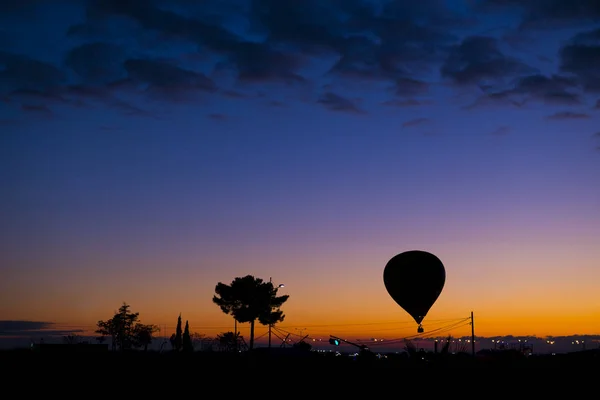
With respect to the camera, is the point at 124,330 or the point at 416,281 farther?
the point at 124,330

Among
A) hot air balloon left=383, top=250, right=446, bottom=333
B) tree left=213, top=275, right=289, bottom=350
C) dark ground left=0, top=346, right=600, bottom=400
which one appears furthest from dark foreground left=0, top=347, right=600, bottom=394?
tree left=213, top=275, right=289, bottom=350

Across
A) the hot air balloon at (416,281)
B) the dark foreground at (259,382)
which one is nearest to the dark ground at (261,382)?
the dark foreground at (259,382)

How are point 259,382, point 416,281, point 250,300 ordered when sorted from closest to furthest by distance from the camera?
1. point 259,382
2. point 416,281
3. point 250,300

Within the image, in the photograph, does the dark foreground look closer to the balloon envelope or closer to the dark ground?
the dark ground

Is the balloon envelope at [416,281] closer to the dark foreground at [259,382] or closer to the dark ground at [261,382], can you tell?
the dark foreground at [259,382]

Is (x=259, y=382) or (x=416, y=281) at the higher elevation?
(x=416, y=281)

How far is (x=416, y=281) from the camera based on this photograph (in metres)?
51.6

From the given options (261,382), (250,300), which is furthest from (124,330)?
(261,382)

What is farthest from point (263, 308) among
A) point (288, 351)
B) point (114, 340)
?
point (114, 340)

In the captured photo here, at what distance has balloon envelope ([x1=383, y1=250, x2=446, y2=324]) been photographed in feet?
169

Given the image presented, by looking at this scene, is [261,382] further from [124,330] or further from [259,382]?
[124,330]

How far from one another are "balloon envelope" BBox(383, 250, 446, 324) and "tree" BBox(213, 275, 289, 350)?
41.4 m

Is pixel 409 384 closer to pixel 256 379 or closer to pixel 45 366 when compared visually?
pixel 256 379

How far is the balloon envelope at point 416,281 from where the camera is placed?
5156 cm
